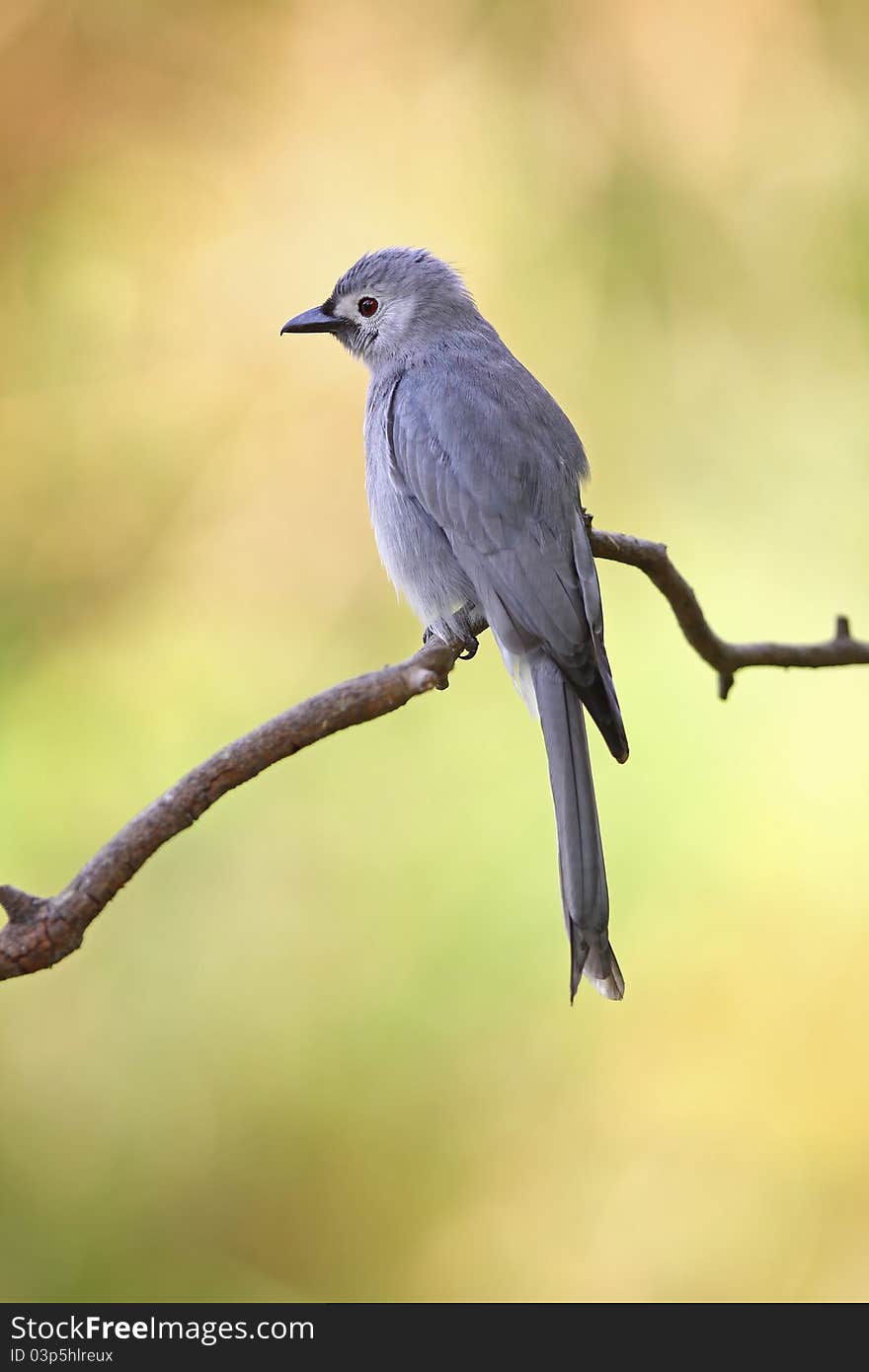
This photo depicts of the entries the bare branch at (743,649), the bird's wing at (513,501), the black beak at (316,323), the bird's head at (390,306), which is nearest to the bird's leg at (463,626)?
the bird's wing at (513,501)

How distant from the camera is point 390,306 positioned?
2.48 meters

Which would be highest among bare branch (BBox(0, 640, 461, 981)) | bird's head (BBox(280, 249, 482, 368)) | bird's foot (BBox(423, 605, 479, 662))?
bird's head (BBox(280, 249, 482, 368))

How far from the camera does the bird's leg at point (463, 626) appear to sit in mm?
2123

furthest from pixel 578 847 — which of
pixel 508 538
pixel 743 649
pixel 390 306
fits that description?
pixel 390 306

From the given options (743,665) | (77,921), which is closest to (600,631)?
(743,665)

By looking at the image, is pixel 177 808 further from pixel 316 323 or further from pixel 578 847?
pixel 316 323

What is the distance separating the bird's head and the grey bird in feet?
0.05

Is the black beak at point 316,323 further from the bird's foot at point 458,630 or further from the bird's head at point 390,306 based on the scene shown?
the bird's foot at point 458,630

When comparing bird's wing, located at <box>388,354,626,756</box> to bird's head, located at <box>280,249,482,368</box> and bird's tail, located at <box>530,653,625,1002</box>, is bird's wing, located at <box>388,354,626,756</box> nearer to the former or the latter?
bird's tail, located at <box>530,653,625,1002</box>

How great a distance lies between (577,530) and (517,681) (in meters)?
0.25

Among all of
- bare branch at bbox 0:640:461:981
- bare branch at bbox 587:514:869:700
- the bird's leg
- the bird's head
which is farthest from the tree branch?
the bird's head

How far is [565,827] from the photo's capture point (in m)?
1.75

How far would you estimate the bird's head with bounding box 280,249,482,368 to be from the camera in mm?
2436

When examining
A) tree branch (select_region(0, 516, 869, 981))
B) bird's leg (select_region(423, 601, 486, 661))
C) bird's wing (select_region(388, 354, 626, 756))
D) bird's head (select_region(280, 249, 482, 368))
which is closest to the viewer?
tree branch (select_region(0, 516, 869, 981))
